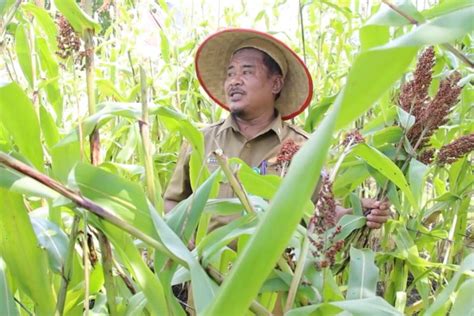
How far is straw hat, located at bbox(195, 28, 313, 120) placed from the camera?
1.34 m

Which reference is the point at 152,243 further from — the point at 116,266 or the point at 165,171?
the point at 165,171

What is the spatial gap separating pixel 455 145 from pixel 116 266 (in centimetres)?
41

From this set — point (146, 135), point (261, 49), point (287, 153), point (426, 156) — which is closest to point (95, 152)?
point (146, 135)

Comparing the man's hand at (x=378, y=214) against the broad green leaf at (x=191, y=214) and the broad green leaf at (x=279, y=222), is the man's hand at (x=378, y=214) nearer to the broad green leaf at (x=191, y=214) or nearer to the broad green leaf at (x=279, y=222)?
the broad green leaf at (x=191, y=214)

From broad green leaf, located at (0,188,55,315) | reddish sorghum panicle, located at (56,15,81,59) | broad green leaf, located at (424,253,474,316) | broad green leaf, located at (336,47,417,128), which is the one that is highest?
reddish sorghum panicle, located at (56,15,81,59)

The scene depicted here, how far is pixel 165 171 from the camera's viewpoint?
142 centimetres

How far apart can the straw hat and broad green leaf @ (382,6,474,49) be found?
1003 millimetres

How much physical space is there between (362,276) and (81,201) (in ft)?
1.20

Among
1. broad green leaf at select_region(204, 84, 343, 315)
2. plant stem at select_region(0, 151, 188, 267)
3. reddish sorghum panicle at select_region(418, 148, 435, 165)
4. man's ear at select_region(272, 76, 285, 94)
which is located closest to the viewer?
broad green leaf at select_region(204, 84, 343, 315)

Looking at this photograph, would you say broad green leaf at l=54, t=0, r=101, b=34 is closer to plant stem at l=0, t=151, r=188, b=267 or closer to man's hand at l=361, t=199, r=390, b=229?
plant stem at l=0, t=151, r=188, b=267

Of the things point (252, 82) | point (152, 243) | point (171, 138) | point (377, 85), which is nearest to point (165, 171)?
point (171, 138)

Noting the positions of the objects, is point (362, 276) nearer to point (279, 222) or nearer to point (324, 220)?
point (324, 220)

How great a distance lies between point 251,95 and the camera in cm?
132

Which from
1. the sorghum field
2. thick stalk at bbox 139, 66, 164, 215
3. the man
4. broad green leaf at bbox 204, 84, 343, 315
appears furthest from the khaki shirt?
broad green leaf at bbox 204, 84, 343, 315
